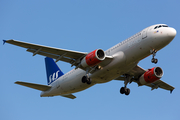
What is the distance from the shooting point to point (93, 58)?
30625 mm

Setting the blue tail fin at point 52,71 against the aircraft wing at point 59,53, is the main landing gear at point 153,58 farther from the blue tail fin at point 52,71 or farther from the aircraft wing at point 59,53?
the blue tail fin at point 52,71

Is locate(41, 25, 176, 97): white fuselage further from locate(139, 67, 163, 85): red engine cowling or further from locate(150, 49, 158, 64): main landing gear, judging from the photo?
locate(139, 67, 163, 85): red engine cowling

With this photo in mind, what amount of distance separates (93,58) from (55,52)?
4.61 m

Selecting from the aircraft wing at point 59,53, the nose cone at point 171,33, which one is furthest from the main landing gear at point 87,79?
the nose cone at point 171,33

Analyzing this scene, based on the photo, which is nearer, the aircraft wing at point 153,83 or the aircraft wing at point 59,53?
the aircraft wing at point 59,53

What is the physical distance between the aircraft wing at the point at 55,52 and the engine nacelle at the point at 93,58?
1.31 m

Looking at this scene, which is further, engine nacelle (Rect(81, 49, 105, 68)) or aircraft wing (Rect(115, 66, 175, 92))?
aircraft wing (Rect(115, 66, 175, 92))

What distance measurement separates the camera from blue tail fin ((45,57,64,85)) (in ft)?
134

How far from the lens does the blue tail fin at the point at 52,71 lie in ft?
134

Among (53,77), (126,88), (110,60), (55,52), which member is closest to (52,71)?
(53,77)

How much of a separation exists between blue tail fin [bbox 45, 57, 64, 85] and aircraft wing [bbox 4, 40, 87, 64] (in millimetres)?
7955

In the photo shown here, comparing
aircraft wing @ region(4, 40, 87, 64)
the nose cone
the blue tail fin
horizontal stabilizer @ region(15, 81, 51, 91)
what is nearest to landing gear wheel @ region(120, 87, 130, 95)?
aircraft wing @ region(4, 40, 87, 64)

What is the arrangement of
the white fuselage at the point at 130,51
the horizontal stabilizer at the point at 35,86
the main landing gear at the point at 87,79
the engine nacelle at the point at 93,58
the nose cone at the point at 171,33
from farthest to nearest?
1. the horizontal stabilizer at the point at 35,86
2. the main landing gear at the point at 87,79
3. the engine nacelle at the point at 93,58
4. the white fuselage at the point at 130,51
5. the nose cone at the point at 171,33

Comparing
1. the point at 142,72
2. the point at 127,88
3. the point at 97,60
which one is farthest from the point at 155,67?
the point at 97,60
